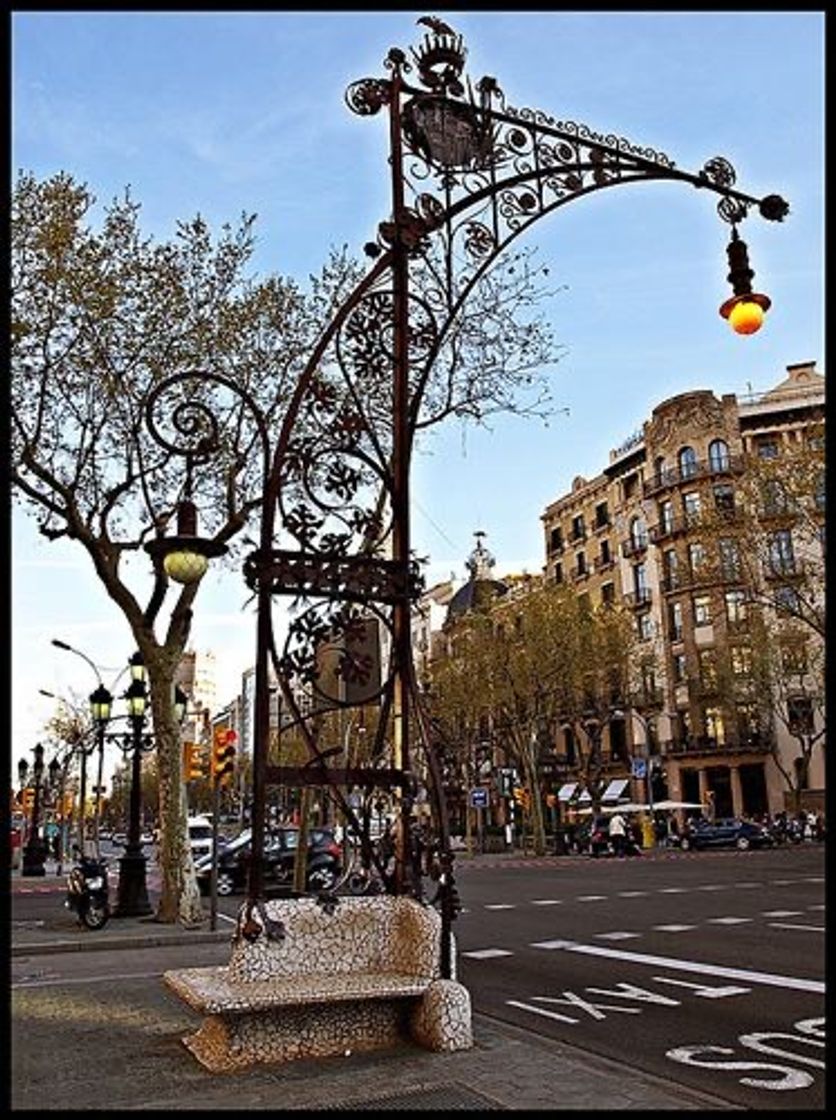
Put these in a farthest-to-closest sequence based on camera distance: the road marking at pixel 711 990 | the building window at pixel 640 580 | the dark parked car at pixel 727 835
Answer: the building window at pixel 640 580 < the dark parked car at pixel 727 835 < the road marking at pixel 711 990

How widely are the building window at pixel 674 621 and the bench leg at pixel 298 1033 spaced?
170 ft

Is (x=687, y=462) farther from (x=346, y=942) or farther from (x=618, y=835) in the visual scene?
(x=346, y=942)

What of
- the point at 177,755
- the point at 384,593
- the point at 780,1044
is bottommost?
the point at 780,1044

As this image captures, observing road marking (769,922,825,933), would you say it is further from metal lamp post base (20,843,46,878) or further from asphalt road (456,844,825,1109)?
metal lamp post base (20,843,46,878)

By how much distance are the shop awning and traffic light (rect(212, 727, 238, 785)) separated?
1664 inches

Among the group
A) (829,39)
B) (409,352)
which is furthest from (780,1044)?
(829,39)

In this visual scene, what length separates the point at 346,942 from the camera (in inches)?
279

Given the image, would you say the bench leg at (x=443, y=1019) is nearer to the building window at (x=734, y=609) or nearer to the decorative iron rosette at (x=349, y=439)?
the decorative iron rosette at (x=349, y=439)

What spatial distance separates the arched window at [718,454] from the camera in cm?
5538

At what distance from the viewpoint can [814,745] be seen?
170 ft

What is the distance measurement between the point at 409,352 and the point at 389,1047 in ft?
15.6

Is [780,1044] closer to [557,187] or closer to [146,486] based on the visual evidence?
[557,187]

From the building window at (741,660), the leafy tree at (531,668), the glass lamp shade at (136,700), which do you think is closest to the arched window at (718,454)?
the building window at (741,660)

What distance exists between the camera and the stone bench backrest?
6727 millimetres
